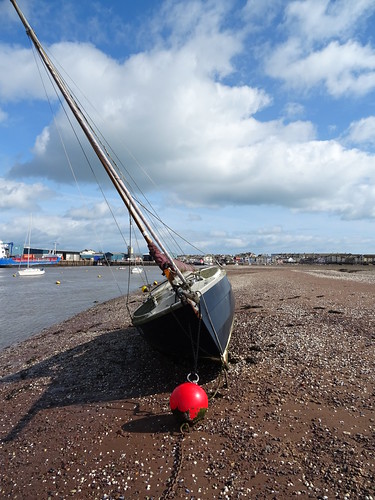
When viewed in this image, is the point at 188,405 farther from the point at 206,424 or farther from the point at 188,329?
the point at 188,329

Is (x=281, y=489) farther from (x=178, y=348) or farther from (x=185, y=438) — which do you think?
(x=178, y=348)

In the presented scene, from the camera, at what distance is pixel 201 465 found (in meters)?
5.82

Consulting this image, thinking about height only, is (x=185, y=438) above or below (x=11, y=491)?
above

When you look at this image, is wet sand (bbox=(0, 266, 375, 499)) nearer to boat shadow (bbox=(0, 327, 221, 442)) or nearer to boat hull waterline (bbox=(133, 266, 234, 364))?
boat shadow (bbox=(0, 327, 221, 442))

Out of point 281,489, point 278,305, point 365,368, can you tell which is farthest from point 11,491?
point 278,305

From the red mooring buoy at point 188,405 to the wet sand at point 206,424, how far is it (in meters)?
0.29

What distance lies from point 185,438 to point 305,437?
2.31 meters

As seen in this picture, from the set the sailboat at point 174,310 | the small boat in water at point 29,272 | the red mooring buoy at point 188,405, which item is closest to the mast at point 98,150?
the sailboat at point 174,310

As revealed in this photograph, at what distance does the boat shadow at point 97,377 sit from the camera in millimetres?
8961

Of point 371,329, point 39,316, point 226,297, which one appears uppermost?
point 226,297

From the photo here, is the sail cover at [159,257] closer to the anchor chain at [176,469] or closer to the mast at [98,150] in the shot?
the mast at [98,150]

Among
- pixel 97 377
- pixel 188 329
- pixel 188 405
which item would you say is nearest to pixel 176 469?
pixel 188 405

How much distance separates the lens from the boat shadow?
29.4 feet

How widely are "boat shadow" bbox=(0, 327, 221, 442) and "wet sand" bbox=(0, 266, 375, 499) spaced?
2.1 inches
